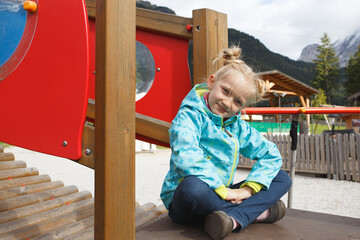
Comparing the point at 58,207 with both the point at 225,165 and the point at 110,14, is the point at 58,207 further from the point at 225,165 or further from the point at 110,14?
the point at 110,14

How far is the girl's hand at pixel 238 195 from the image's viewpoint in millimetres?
1369

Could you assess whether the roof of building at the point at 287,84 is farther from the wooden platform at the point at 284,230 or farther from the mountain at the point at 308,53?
the mountain at the point at 308,53

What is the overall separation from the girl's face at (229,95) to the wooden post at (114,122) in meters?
0.60

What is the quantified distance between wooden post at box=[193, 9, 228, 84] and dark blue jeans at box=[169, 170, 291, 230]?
802 mm

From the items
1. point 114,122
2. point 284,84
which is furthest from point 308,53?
point 114,122

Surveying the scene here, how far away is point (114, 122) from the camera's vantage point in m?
0.97

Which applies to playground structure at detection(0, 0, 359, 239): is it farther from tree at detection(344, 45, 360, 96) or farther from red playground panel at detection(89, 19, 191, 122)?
tree at detection(344, 45, 360, 96)

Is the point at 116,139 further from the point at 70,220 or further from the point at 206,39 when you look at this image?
A: the point at 70,220

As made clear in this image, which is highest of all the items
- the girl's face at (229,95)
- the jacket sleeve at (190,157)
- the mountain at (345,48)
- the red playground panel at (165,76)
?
the mountain at (345,48)

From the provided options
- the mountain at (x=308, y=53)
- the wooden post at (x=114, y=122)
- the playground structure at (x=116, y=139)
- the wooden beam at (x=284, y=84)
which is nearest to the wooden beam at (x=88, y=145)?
the playground structure at (x=116, y=139)

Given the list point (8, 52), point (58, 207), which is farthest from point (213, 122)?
point (58, 207)

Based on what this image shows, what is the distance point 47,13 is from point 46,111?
1.30 ft

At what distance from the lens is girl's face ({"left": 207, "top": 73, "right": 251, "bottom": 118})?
1.49 m

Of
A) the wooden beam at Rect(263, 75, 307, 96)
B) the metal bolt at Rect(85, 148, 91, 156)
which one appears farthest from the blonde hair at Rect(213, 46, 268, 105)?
the wooden beam at Rect(263, 75, 307, 96)
